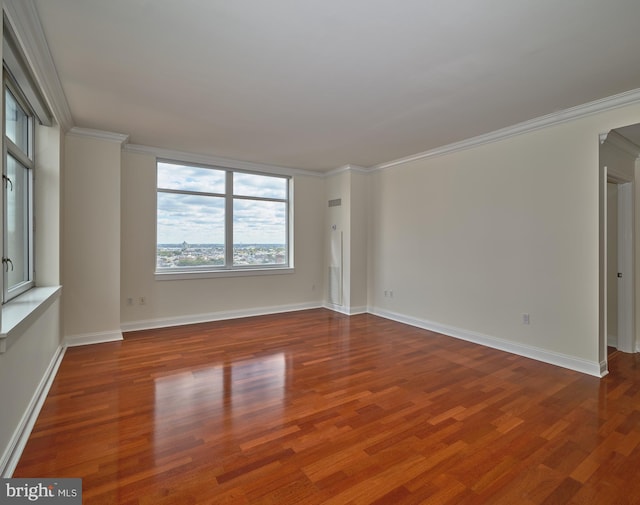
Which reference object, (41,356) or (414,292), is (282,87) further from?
(414,292)

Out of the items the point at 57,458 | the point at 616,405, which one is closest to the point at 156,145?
the point at 57,458

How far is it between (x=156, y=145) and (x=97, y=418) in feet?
12.0

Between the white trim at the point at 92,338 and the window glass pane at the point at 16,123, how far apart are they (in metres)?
2.17

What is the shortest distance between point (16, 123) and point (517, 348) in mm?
5380

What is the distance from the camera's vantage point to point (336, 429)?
7.62 feet

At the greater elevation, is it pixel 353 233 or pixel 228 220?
pixel 228 220

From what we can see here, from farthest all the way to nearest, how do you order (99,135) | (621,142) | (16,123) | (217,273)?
1. (217,273)
2. (99,135)
3. (621,142)
4. (16,123)

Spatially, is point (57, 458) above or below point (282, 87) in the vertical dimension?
below

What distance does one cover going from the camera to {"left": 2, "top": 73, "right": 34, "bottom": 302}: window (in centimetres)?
254

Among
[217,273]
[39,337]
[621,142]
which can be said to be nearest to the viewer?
[39,337]

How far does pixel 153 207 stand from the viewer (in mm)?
5012

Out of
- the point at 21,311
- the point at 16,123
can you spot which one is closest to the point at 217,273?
the point at 16,123

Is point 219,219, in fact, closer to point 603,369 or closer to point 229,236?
point 229,236

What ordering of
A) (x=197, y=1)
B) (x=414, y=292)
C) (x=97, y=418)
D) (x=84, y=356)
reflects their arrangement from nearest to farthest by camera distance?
(x=197, y=1)
(x=97, y=418)
(x=84, y=356)
(x=414, y=292)
